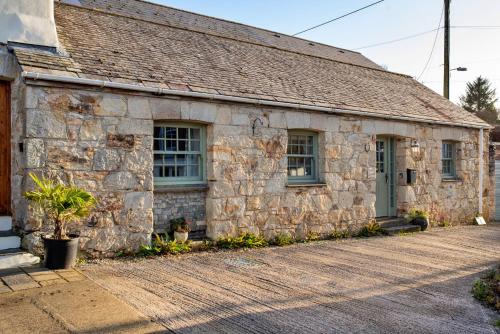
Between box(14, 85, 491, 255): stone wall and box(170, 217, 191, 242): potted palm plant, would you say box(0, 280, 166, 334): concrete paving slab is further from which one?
box(170, 217, 191, 242): potted palm plant

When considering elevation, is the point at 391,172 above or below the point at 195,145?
below

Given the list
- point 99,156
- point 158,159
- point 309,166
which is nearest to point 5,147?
point 99,156

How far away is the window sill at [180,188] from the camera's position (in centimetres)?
734

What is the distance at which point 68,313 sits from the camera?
13.6ft

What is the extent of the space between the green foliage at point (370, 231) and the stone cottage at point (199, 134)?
0.57 feet

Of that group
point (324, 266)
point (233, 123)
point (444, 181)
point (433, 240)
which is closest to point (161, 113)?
point (233, 123)

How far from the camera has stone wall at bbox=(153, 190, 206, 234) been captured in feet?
24.3

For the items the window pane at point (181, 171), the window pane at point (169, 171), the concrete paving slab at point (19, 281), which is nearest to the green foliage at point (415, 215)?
the window pane at point (181, 171)

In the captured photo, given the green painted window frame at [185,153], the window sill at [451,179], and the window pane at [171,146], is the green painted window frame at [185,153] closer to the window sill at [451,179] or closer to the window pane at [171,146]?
the window pane at [171,146]

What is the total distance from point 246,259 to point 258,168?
78.0 inches

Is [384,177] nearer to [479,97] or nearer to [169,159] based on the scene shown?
[169,159]

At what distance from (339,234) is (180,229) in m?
3.85

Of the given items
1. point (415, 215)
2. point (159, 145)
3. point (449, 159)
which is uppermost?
point (159, 145)

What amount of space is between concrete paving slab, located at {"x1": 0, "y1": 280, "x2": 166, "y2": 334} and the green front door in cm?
801
